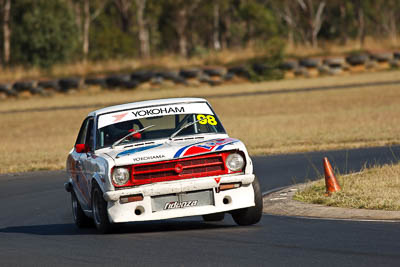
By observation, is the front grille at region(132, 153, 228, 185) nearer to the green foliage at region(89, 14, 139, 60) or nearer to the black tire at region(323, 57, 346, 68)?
the black tire at region(323, 57, 346, 68)

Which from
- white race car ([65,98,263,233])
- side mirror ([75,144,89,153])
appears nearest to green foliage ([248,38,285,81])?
side mirror ([75,144,89,153])

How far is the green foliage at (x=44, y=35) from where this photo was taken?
211 ft

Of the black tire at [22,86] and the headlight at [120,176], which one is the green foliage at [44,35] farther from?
the headlight at [120,176]

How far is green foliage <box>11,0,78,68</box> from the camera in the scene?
64.2m

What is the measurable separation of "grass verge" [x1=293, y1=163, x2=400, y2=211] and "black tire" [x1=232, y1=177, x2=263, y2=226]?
1664 mm

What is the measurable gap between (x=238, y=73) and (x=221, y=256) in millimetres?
36457

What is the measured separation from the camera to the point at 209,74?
43.9 metres

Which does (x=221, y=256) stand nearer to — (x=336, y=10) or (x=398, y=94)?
(x=398, y=94)

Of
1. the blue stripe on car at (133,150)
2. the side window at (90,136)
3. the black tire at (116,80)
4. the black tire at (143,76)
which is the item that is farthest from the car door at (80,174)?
the black tire at (116,80)

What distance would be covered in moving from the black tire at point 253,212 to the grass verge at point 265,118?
11.7 metres

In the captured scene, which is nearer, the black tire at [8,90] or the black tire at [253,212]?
the black tire at [253,212]

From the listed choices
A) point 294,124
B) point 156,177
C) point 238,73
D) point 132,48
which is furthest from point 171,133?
point 132,48

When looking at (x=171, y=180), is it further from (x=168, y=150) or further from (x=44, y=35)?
(x=44, y=35)

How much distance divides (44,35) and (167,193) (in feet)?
184
